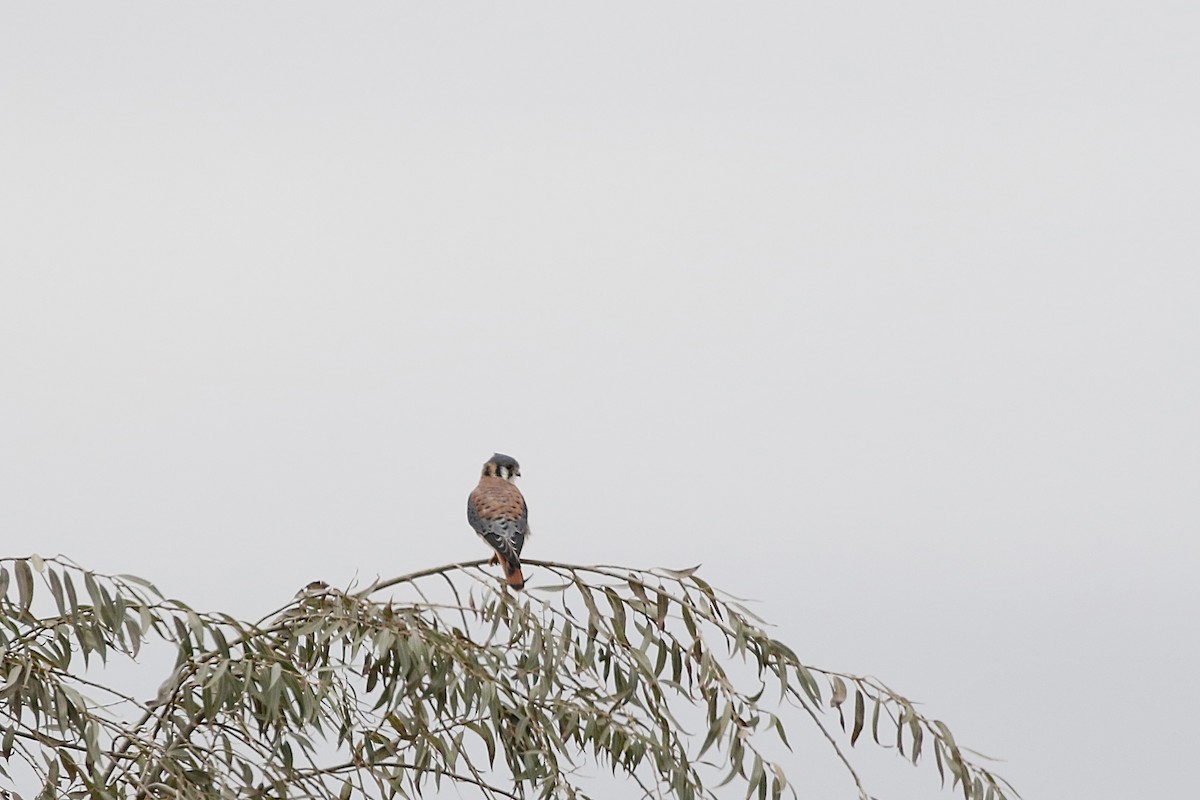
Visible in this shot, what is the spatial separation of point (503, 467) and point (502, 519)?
0.63 metres

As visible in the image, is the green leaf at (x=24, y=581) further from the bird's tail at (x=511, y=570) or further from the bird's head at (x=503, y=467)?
the bird's head at (x=503, y=467)

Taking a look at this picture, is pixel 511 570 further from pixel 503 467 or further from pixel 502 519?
pixel 503 467

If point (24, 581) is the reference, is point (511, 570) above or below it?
above

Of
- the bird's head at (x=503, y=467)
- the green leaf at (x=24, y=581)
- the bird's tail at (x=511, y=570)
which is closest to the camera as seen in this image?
the green leaf at (x=24, y=581)

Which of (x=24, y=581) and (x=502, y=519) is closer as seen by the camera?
(x=24, y=581)

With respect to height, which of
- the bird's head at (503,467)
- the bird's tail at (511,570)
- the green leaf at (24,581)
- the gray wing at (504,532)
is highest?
the bird's head at (503,467)

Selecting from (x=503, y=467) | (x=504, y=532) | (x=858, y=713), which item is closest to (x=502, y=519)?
(x=504, y=532)

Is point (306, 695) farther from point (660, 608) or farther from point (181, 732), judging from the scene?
point (660, 608)

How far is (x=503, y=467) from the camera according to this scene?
482 cm

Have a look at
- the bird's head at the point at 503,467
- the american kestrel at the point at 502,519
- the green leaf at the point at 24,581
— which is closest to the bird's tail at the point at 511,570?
the american kestrel at the point at 502,519

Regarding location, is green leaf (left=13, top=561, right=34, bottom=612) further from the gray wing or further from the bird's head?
the bird's head

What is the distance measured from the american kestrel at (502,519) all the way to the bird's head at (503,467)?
0.09 feet

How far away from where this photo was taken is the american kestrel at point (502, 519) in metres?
3.96

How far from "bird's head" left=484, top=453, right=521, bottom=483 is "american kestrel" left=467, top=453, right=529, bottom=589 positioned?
0.03 metres
